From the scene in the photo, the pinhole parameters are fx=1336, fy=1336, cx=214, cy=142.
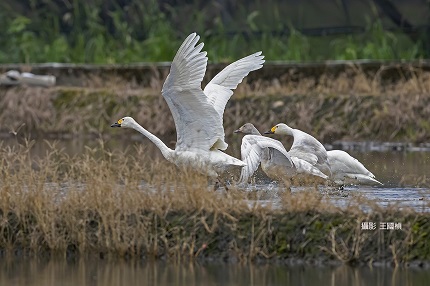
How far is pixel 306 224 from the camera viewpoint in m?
11.5

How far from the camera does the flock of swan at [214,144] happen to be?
44.7 ft

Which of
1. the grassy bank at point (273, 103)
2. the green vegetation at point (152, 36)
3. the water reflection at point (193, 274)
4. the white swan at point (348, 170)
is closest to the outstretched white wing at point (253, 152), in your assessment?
the white swan at point (348, 170)

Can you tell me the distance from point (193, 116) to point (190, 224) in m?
2.70

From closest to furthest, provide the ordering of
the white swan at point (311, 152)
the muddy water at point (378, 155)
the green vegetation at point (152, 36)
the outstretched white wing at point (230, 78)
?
the white swan at point (311, 152) → the outstretched white wing at point (230, 78) → the muddy water at point (378, 155) → the green vegetation at point (152, 36)

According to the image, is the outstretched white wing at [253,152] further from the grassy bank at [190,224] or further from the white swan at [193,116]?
the grassy bank at [190,224]

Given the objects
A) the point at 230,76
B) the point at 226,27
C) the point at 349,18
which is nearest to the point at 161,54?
the point at 226,27

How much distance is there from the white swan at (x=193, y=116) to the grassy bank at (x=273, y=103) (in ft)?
22.4

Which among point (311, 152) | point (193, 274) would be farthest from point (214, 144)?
point (193, 274)

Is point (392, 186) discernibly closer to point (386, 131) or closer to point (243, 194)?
point (243, 194)

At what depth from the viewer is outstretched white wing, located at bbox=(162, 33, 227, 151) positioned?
1359 cm

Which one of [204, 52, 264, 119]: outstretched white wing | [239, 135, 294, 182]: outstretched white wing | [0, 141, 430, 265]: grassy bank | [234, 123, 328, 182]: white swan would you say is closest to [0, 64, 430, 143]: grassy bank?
[204, 52, 264, 119]: outstretched white wing

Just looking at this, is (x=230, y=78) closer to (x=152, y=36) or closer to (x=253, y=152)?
(x=253, y=152)

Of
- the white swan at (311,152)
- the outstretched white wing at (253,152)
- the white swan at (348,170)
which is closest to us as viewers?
the outstretched white wing at (253,152)

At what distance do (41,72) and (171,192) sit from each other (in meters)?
14.4
